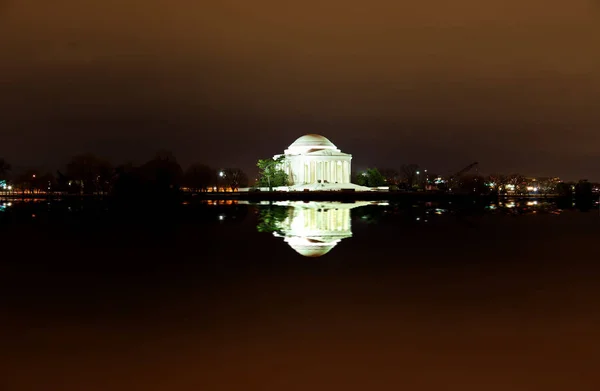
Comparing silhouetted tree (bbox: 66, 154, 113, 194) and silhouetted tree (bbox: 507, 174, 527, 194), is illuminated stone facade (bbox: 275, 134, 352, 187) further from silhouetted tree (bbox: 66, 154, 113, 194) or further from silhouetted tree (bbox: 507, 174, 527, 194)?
silhouetted tree (bbox: 507, 174, 527, 194)

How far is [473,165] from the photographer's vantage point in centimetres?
18038

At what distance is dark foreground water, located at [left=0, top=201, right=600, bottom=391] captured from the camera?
9578mm

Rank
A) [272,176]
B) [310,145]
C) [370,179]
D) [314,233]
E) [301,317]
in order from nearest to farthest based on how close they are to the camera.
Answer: [301,317]
[314,233]
[272,176]
[370,179]
[310,145]

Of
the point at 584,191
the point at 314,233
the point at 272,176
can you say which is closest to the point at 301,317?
the point at 314,233

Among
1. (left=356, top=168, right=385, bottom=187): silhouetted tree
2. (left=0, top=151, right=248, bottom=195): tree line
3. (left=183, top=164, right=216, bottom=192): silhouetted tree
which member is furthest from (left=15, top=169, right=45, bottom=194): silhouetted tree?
(left=356, top=168, right=385, bottom=187): silhouetted tree

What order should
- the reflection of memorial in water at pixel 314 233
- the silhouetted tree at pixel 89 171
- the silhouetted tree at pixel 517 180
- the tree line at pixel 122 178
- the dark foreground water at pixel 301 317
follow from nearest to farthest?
the dark foreground water at pixel 301 317
the reflection of memorial in water at pixel 314 233
the tree line at pixel 122 178
the silhouetted tree at pixel 89 171
the silhouetted tree at pixel 517 180

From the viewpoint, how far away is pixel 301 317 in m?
12.8

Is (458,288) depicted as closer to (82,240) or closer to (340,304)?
(340,304)

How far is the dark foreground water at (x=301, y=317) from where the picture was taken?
9.58 metres

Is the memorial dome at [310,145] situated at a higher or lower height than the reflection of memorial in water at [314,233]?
higher

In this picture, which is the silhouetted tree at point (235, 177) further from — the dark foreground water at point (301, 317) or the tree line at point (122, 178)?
the dark foreground water at point (301, 317)

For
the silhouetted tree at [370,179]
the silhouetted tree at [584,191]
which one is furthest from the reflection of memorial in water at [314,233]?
the silhouetted tree at [370,179]

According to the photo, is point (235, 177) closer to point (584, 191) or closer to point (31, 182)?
point (31, 182)

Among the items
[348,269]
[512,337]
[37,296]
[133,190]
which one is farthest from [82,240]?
[133,190]
